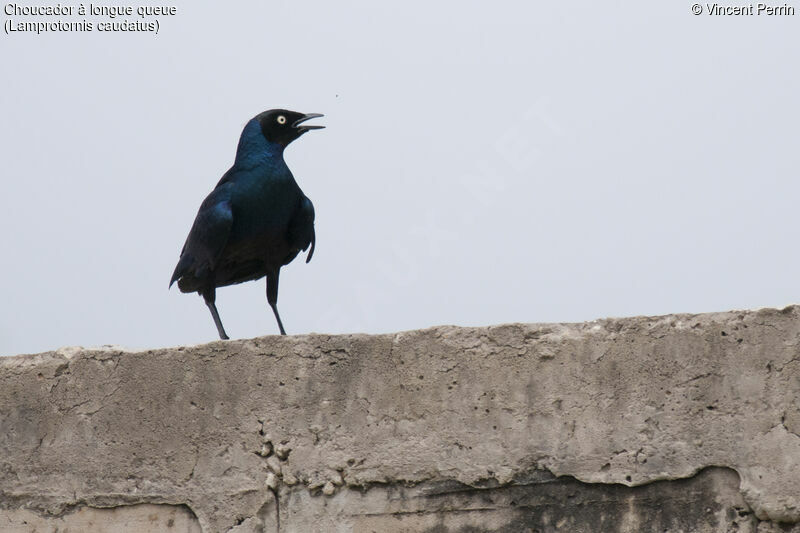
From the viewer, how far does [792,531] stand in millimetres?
3488

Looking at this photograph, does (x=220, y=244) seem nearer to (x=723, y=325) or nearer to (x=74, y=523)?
(x=74, y=523)

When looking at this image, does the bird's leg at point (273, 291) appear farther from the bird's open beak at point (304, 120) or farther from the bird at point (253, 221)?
the bird's open beak at point (304, 120)

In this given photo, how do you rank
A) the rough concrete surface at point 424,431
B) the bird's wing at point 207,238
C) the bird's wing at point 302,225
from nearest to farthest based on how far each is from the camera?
1. the rough concrete surface at point 424,431
2. the bird's wing at point 207,238
3. the bird's wing at point 302,225

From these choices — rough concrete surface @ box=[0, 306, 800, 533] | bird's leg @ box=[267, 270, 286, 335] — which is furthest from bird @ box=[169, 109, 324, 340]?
rough concrete surface @ box=[0, 306, 800, 533]

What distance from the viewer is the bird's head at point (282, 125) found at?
6207mm

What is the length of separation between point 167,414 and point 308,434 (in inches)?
20.3

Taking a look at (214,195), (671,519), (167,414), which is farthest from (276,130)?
(671,519)

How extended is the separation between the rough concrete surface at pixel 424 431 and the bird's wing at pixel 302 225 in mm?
2090

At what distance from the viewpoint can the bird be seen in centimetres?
589

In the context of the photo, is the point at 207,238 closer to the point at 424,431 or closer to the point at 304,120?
the point at 304,120

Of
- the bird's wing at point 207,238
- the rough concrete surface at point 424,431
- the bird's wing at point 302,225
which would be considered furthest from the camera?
the bird's wing at point 302,225

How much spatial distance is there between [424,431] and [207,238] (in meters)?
2.35

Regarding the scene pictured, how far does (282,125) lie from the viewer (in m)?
6.25

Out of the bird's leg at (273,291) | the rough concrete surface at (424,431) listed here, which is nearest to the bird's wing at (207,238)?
the bird's leg at (273,291)
